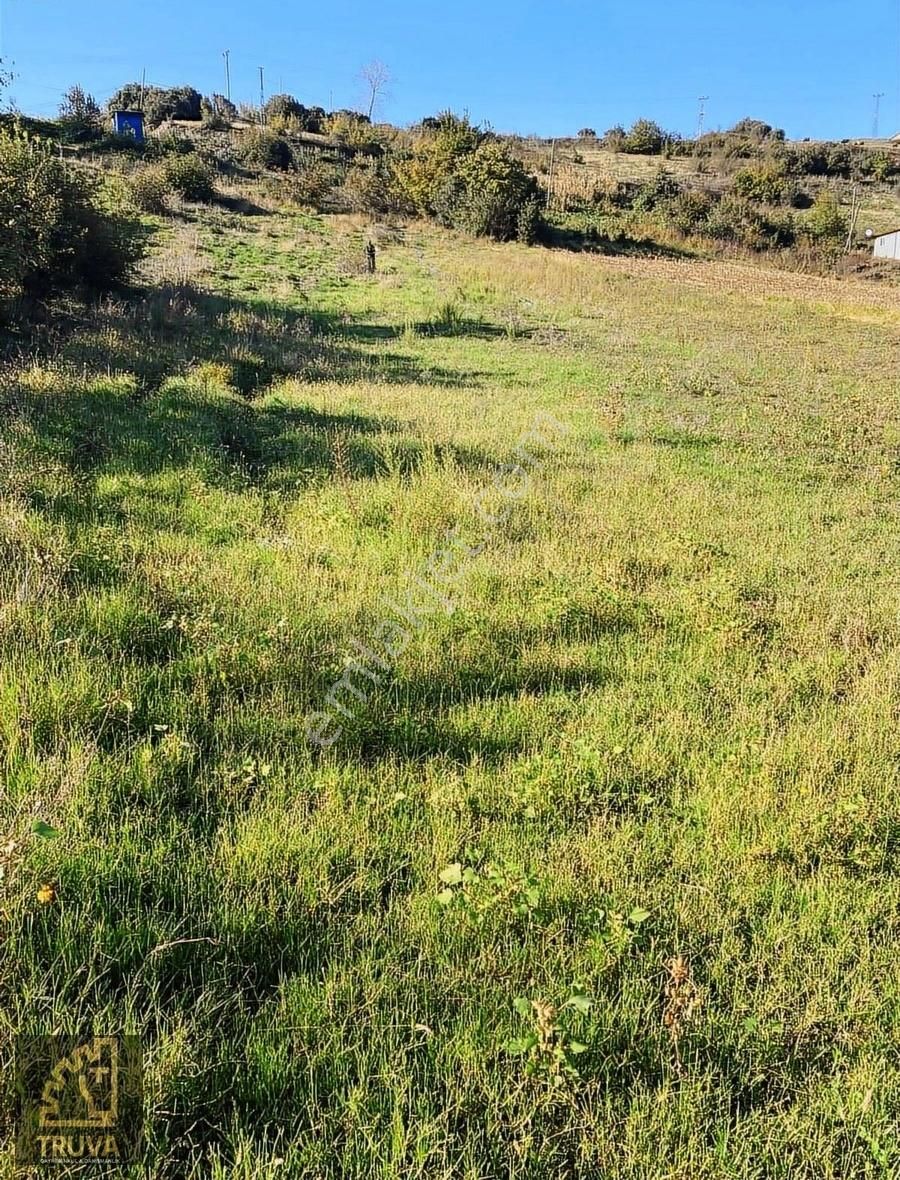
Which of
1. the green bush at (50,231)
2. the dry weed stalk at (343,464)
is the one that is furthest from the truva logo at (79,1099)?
the green bush at (50,231)

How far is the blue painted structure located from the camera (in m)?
37.1

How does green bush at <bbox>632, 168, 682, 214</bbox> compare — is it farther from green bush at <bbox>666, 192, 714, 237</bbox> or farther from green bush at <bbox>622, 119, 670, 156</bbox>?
green bush at <bbox>622, 119, 670, 156</bbox>

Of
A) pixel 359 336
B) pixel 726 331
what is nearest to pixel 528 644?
pixel 359 336

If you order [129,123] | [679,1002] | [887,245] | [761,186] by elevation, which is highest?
[129,123]

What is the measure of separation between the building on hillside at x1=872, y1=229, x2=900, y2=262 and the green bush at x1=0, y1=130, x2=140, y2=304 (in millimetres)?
40708

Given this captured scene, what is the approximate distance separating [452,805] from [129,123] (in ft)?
159

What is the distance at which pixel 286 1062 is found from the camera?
1857 mm

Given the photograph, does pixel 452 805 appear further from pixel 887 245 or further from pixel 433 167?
pixel 887 245

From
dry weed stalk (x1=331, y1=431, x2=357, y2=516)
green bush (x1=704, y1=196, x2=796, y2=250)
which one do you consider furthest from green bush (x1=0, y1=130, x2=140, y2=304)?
green bush (x1=704, y1=196, x2=796, y2=250)

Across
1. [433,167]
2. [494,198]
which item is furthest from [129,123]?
[494,198]

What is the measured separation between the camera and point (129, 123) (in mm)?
39062

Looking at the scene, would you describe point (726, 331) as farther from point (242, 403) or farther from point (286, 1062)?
point (286, 1062)

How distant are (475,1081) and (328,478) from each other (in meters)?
→ 5.43

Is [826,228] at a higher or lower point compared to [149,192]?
higher
